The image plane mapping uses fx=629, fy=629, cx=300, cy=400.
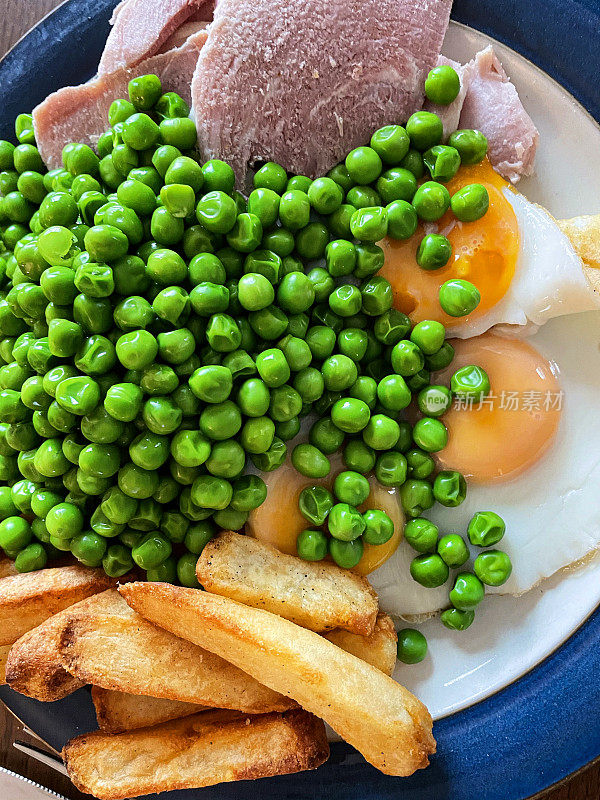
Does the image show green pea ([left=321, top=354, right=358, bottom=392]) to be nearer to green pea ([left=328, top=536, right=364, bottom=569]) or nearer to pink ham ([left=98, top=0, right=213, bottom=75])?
green pea ([left=328, top=536, right=364, bottom=569])

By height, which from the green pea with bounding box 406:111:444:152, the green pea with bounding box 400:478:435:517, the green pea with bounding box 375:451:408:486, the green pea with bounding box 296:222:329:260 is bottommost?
the green pea with bounding box 400:478:435:517

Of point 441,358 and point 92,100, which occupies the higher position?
point 92,100

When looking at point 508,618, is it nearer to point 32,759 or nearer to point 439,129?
point 439,129

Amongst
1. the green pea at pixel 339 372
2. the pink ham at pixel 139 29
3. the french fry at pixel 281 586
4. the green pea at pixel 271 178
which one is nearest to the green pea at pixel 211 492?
the french fry at pixel 281 586

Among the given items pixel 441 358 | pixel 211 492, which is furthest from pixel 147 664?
pixel 441 358

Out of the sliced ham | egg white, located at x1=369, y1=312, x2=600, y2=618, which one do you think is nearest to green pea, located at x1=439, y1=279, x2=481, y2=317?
egg white, located at x1=369, y1=312, x2=600, y2=618

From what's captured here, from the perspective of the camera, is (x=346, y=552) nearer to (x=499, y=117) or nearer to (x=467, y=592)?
(x=467, y=592)
